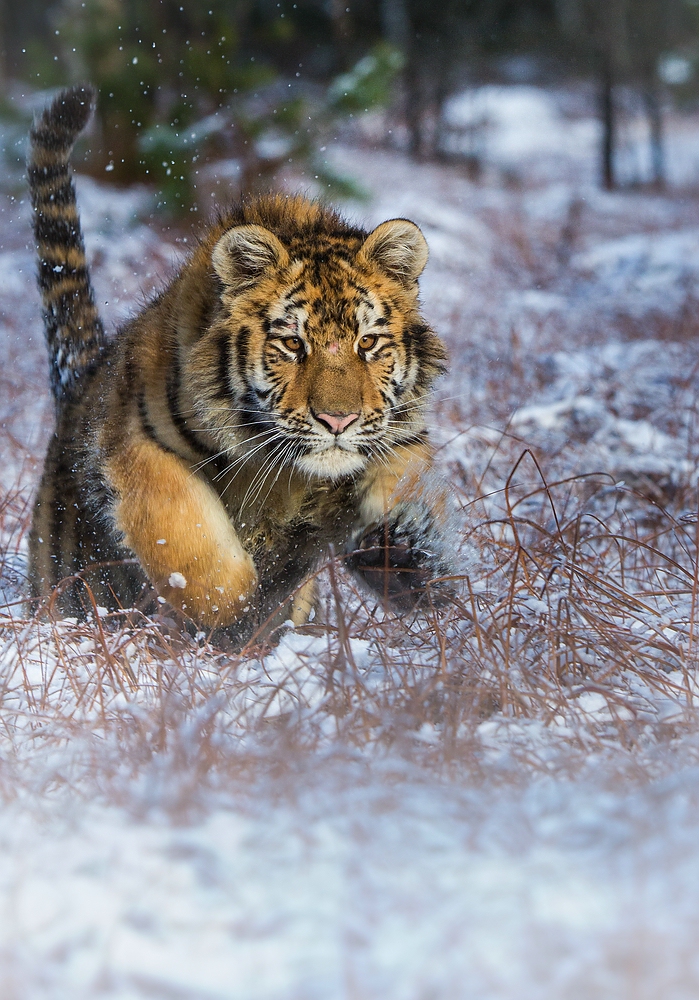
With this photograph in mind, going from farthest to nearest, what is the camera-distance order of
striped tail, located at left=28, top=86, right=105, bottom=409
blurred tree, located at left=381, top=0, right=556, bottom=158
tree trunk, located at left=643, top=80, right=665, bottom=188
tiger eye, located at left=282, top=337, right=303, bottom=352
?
tree trunk, located at left=643, top=80, right=665, bottom=188, blurred tree, located at left=381, top=0, right=556, bottom=158, striped tail, located at left=28, top=86, right=105, bottom=409, tiger eye, located at left=282, top=337, right=303, bottom=352

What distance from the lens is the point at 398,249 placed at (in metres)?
3.37

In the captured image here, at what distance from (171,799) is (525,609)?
1.67 metres

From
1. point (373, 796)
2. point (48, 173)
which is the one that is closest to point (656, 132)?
point (48, 173)

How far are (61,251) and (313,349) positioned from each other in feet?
4.84

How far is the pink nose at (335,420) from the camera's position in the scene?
3.06 metres

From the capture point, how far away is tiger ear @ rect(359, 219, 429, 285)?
3.31m

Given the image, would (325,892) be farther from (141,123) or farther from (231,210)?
(141,123)

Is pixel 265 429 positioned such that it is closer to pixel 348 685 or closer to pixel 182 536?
pixel 182 536

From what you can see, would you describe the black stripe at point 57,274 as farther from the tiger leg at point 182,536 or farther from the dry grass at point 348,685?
the dry grass at point 348,685

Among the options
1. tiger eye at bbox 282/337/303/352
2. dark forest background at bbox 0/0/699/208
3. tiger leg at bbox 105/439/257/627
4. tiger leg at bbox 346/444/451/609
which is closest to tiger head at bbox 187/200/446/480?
tiger eye at bbox 282/337/303/352

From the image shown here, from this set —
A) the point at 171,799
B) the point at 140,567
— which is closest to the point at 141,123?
the point at 140,567

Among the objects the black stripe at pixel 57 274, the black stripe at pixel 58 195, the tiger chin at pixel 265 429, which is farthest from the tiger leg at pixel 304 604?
the black stripe at pixel 58 195

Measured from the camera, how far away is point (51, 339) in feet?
13.3

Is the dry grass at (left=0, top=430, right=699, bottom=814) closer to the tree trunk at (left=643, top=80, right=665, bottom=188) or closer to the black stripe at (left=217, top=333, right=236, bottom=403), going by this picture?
the black stripe at (left=217, top=333, right=236, bottom=403)
